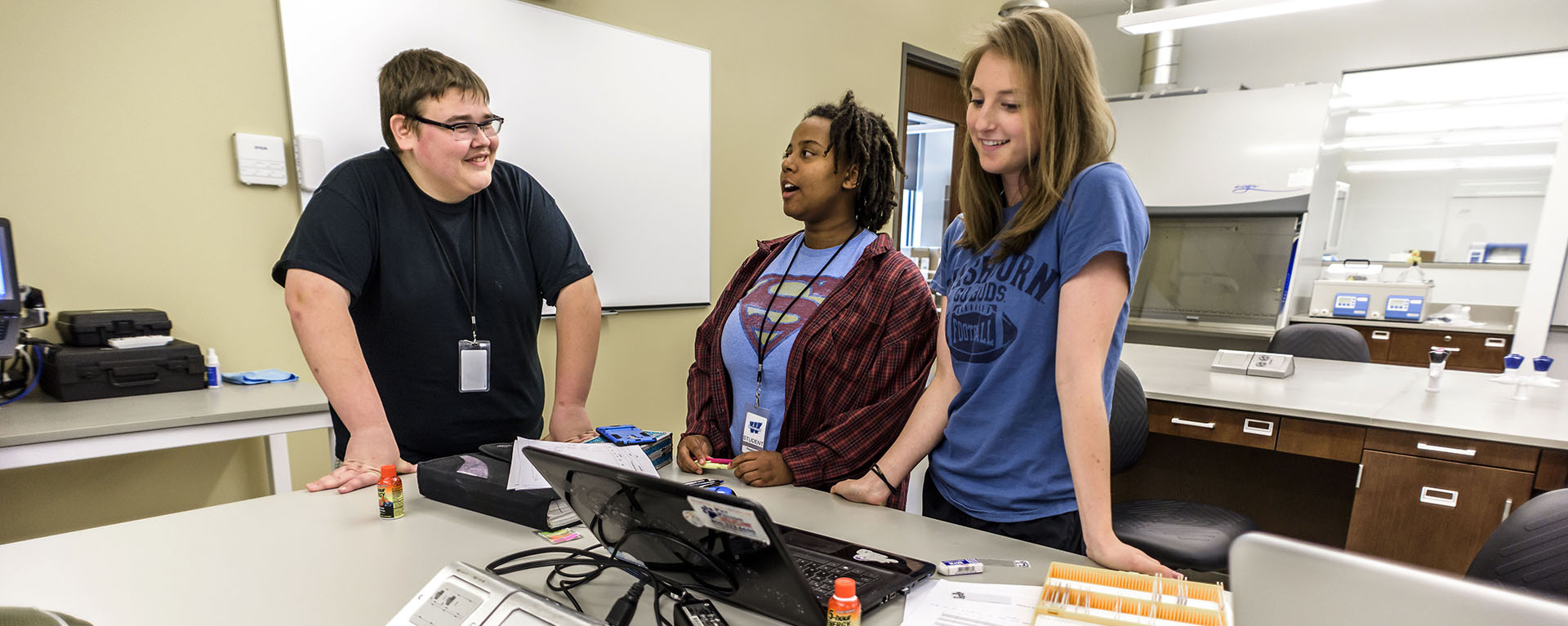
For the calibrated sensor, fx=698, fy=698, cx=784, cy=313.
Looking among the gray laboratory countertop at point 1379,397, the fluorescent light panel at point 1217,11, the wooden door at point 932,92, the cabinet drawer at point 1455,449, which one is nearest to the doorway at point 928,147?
the wooden door at point 932,92

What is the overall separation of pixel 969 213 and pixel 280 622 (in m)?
1.16

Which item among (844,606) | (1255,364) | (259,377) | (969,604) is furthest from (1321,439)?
(259,377)

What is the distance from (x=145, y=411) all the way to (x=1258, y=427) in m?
3.17

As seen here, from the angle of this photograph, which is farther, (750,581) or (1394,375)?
(1394,375)

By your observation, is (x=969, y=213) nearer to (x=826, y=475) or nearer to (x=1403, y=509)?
(x=826, y=475)

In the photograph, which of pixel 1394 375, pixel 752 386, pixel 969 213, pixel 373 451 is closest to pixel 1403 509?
pixel 1394 375

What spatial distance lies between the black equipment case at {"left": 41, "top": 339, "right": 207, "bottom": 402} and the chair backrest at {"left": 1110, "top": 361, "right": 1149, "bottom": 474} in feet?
8.69

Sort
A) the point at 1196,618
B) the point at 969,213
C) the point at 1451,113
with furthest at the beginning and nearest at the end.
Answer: the point at 1451,113 < the point at 969,213 < the point at 1196,618

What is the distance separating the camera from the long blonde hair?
1.06 m

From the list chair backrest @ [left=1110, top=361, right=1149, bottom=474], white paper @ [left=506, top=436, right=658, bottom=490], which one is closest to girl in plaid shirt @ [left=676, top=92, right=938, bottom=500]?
white paper @ [left=506, top=436, right=658, bottom=490]

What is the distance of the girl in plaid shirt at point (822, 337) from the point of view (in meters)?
1.41

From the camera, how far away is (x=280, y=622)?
2.69 feet

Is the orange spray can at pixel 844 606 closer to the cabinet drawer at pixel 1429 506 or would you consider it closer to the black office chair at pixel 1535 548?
the black office chair at pixel 1535 548

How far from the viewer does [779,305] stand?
5.09 ft
